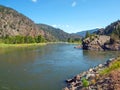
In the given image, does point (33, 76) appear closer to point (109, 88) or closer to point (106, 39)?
point (109, 88)

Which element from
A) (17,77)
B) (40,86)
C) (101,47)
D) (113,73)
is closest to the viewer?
(113,73)

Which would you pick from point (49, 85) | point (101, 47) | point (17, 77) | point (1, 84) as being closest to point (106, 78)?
point (49, 85)

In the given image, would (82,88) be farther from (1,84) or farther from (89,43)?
(89,43)

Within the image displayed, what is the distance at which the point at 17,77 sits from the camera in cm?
4969

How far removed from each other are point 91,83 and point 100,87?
11.1ft

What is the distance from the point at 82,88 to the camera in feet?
108

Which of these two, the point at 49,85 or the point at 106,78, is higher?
the point at 106,78

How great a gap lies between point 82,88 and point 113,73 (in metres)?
4.95

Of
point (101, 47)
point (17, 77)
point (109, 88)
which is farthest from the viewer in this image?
point (101, 47)

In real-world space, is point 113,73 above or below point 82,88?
above

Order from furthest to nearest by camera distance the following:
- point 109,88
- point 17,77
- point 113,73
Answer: point 17,77
point 113,73
point 109,88

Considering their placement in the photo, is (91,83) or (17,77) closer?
(91,83)

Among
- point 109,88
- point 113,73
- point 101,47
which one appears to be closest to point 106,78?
point 113,73

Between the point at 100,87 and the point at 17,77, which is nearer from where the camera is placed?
the point at 100,87
